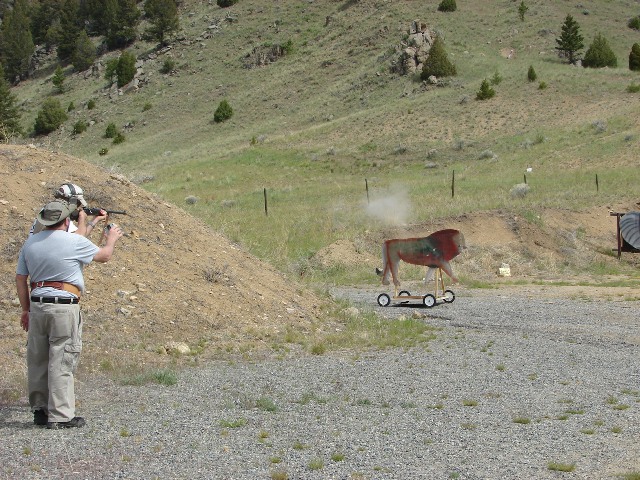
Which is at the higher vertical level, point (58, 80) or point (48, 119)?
point (58, 80)

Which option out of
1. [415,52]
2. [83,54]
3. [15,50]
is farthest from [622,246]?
[15,50]

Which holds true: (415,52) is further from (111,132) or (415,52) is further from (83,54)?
(83,54)

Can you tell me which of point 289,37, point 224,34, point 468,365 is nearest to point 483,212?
point 468,365

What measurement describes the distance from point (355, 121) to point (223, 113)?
1611cm

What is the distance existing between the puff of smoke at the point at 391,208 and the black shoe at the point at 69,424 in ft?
68.7

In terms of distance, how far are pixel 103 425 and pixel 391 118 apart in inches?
1941

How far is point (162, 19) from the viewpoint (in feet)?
302

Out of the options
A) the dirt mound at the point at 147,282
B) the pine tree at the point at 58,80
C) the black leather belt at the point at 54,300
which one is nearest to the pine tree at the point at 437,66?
the pine tree at the point at 58,80

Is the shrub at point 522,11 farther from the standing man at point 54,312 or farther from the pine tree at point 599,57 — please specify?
the standing man at point 54,312

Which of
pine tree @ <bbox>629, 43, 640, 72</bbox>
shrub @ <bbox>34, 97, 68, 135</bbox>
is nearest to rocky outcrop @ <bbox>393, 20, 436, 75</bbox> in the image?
pine tree @ <bbox>629, 43, 640, 72</bbox>

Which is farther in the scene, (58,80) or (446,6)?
(58,80)

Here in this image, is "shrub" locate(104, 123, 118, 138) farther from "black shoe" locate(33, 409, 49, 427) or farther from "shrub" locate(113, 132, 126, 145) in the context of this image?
"black shoe" locate(33, 409, 49, 427)

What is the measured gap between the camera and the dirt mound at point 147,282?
10648mm

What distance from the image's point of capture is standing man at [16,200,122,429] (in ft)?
23.2
